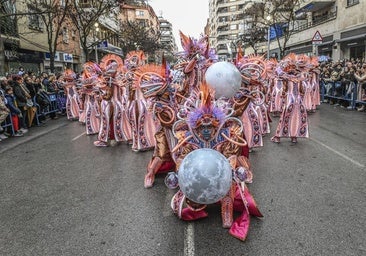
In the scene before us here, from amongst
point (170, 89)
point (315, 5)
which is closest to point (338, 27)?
point (315, 5)

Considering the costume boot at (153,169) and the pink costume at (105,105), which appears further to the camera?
the pink costume at (105,105)

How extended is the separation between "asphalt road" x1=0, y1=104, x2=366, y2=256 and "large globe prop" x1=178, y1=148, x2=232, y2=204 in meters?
0.55

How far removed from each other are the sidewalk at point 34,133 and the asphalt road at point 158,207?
4.99ft

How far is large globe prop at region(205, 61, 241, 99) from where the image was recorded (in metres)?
3.76

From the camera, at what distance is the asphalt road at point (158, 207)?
3332mm

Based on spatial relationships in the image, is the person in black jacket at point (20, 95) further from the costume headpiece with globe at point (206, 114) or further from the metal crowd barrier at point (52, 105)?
the costume headpiece with globe at point (206, 114)

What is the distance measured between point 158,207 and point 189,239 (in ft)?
3.12

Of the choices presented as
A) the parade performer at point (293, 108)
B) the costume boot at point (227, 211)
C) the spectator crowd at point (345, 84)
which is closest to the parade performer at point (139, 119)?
the parade performer at point (293, 108)

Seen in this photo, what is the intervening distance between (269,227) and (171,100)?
191cm

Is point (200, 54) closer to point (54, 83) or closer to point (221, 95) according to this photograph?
point (221, 95)

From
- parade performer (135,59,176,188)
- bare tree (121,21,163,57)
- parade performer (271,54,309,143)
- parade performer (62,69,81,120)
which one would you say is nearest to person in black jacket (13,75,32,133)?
parade performer (62,69,81,120)

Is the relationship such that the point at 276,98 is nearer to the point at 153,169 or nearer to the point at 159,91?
the point at 153,169

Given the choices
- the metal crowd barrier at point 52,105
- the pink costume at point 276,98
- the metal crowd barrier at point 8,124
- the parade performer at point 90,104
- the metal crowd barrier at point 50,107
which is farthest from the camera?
the metal crowd barrier at point 52,105

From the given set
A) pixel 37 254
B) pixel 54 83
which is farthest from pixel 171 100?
pixel 54 83
